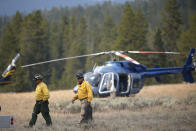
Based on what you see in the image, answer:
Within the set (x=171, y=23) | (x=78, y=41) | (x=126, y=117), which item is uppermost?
(x=171, y=23)

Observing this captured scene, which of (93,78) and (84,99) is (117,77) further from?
(84,99)

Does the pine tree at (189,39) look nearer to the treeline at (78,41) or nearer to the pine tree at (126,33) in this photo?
the treeline at (78,41)

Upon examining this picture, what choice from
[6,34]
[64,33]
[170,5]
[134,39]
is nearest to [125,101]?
[134,39]

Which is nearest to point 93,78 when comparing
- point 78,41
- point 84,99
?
point 84,99

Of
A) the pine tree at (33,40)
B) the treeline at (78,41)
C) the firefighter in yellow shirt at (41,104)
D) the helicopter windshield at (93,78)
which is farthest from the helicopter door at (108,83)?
the pine tree at (33,40)

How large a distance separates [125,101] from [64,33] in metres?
55.1

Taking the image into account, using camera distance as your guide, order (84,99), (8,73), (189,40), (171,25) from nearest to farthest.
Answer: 1. (84,99)
2. (8,73)
3. (189,40)
4. (171,25)

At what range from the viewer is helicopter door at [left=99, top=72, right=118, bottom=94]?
55.3 ft

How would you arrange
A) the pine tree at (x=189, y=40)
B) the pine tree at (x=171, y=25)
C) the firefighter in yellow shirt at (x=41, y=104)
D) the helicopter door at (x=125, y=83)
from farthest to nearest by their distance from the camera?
the pine tree at (x=171, y=25) < the pine tree at (x=189, y=40) < the helicopter door at (x=125, y=83) < the firefighter in yellow shirt at (x=41, y=104)

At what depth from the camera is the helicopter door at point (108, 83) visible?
55.3ft

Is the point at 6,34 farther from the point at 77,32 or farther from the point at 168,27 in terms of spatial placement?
the point at 168,27

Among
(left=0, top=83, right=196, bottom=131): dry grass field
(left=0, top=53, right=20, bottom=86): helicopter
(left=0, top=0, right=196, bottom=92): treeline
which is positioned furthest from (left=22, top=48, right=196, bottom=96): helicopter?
(left=0, top=0, right=196, bottom=92): treeline

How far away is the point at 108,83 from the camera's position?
17047mm

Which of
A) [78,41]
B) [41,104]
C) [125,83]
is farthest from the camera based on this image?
[78,41]
